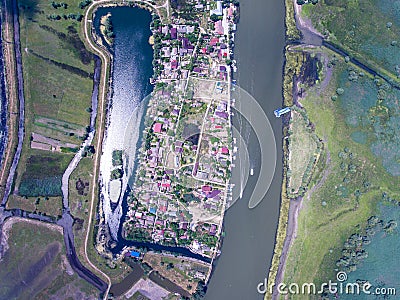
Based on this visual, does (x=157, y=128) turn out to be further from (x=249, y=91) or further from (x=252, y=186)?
(x=252, y=186)

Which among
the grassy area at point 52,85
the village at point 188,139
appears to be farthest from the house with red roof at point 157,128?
the grassy area at point 52,85

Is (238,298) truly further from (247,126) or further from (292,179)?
(247,126)

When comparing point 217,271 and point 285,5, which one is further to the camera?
point 285,5

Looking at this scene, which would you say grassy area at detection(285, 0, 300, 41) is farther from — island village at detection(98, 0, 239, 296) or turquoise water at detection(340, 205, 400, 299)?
turquoise water at detection(340, 205, 400, 299)

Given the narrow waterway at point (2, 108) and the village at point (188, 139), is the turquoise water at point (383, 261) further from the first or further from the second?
the narrow waterway at point (2, 108)

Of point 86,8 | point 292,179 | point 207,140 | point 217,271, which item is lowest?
point 217,271

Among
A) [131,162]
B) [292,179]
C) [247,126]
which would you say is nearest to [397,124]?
[292,179]

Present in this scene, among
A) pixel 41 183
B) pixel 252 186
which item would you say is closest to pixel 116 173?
pixel 41 183

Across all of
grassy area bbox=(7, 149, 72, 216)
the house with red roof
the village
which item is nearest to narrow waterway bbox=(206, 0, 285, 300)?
the village
